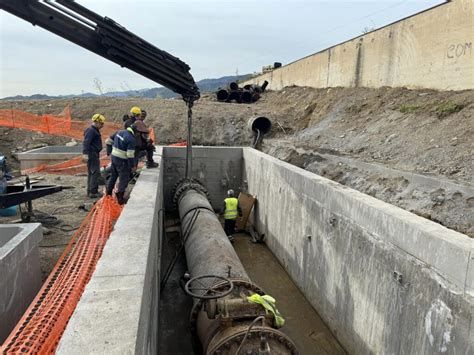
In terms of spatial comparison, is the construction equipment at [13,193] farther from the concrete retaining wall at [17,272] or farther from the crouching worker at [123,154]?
the concrete retaining wall at [17,272]

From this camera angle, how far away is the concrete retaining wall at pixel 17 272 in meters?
4.36

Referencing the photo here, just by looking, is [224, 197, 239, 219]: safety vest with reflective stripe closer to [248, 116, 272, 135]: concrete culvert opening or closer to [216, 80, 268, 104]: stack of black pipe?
[248, 116, 272, 135]: concrete culvert opening

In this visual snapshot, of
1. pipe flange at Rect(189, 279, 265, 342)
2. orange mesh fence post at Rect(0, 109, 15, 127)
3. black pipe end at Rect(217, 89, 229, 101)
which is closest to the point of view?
pipe flange at Rect(189, 279, 265, 342)

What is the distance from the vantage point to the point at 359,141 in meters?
11.4

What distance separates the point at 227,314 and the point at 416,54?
35.9 feet

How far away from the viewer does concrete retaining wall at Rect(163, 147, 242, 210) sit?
13.9 metres

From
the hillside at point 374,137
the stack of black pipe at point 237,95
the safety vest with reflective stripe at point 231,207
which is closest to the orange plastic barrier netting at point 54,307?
the hillside at point 374,137

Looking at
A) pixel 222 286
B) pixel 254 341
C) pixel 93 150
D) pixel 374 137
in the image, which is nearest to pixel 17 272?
pixel 222 286

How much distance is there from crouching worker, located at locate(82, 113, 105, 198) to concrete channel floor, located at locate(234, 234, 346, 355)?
182 inches

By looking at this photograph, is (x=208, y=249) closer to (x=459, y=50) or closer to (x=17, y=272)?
(x=17, y=272)

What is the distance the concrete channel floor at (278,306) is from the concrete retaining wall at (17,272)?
8.89 ft

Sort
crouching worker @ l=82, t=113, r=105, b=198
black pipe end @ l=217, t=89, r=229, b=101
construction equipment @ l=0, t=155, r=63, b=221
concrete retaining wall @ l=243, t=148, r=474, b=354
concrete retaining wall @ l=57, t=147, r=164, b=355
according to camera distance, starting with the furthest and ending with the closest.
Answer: black pipe end @ l=217, t=89, r=229, b=101 → crouching worker @ l=82, t=113, r=105, b=198 → construction equipment @ l=0, t=155, r=63, b=221 → concrete retaining wall @ l=243, t=148, r=474, b=354 → concrete retaining wall @ l=57, t=147, r=164, b=355

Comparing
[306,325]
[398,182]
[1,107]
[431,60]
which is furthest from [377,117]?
[1,107]

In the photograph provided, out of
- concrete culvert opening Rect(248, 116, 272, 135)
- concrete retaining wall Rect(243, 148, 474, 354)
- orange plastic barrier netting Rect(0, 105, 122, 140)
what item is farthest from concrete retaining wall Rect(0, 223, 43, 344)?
orange plastic barrier netting Rect(0, 105, 122, 140)
